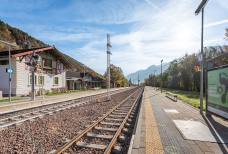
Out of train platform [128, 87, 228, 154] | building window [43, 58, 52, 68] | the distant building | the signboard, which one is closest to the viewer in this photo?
train platform [128, 87, 228, 154]

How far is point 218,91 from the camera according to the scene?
12.6 m

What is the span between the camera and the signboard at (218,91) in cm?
1159

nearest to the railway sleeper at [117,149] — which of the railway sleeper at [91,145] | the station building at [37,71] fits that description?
the railway sleeper at [91,145]

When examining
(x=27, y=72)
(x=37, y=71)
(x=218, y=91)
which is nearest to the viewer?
(x=218, y=91)

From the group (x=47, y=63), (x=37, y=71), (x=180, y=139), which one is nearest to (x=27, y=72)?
(x=37, y=71)

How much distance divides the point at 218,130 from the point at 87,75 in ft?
233

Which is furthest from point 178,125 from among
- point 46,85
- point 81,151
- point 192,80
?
point 192,80

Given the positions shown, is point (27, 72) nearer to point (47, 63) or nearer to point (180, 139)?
point (47, 63)

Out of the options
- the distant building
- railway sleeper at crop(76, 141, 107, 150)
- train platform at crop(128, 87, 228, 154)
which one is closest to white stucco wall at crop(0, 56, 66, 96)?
the distant building

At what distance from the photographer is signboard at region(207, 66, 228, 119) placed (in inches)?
456

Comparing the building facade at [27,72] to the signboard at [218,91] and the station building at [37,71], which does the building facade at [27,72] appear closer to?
the station building at [37,71]

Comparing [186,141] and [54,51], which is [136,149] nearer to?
[186,141]

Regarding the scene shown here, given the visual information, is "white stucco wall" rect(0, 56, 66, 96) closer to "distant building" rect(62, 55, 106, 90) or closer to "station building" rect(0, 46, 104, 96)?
"station building" rect(0, 46, 104, 96)

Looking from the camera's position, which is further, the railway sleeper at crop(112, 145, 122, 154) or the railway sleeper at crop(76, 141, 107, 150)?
the railway sleeper at crop(76, 141, 107, 150)
